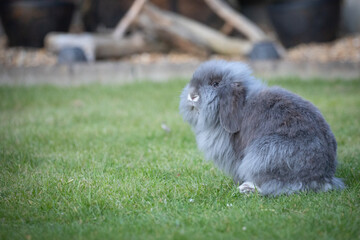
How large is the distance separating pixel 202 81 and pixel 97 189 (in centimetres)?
136

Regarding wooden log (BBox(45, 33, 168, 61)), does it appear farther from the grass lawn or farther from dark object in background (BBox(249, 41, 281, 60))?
the grass lawn

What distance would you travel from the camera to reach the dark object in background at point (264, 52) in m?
9.43

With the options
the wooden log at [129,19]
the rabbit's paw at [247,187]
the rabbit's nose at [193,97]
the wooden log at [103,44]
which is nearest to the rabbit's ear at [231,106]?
the rabbit's nose at [193,97]

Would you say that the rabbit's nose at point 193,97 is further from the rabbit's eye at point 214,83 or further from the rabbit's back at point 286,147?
the rabbit's back at point 286,147

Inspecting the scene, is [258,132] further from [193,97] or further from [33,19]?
[33,19]

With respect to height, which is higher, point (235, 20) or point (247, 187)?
point (235, 20)

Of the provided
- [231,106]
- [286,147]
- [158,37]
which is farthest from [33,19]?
[286,147]

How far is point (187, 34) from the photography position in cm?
1009

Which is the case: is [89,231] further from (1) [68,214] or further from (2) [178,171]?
(2) [178,171]

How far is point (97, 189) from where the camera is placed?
156 inches

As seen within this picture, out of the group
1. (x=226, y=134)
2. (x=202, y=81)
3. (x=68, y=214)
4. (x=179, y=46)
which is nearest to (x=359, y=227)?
(x=226, y=134)

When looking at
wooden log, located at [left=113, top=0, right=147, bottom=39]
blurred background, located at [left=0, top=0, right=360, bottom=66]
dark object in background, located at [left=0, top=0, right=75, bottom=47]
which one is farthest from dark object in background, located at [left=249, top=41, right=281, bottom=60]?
dark object in background, located at [left=0, top=0, right=75, bottom=47]

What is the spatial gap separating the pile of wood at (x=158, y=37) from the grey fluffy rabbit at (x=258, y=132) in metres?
6.06

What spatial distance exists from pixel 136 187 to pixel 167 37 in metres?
6.77
